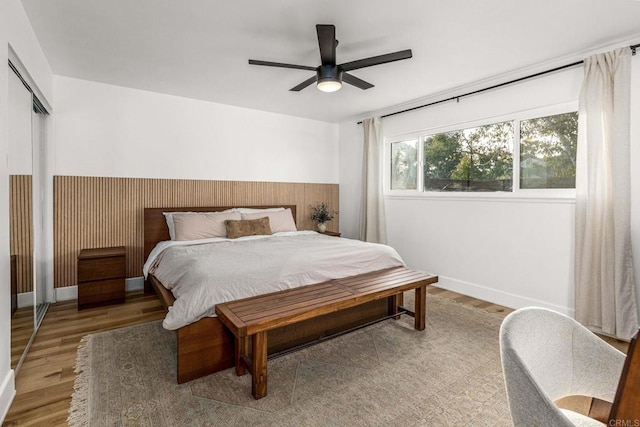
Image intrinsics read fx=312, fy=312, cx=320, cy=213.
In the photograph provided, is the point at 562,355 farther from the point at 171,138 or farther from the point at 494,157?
the point at 171,138

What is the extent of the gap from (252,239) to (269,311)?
5.89 ft

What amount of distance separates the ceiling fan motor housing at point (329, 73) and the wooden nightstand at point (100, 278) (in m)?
2.82

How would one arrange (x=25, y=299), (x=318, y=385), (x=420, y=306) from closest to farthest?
(x=318, y=385) → (x=25, y=299) → (x=420, y=306)

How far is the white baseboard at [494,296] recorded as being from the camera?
315cm

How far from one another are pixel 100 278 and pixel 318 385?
2.68 meters

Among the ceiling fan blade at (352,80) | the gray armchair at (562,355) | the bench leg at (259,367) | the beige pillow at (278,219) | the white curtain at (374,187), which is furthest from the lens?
the white curtain at (374,187)

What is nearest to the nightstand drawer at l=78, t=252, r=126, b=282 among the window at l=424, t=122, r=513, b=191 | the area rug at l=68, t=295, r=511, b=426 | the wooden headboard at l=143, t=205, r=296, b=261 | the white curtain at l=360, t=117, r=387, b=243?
the wooden headboard at l=143, t=205, r=296, b=261

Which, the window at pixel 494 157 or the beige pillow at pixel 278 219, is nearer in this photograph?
the window at pixel 494 157

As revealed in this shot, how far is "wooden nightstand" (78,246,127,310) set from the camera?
3.24m

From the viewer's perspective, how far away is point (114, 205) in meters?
3.81

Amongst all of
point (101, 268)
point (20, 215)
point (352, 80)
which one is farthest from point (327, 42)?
point (101, 268)

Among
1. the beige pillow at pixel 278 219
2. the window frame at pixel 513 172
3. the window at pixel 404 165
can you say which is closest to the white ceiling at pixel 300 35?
the window frame at pixel 513 172

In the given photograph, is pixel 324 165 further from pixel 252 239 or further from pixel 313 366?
pixel 313 366

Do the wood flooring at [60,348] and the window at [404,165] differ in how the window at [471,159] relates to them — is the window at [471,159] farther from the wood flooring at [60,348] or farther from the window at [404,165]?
the wood flooring at [60,348]
